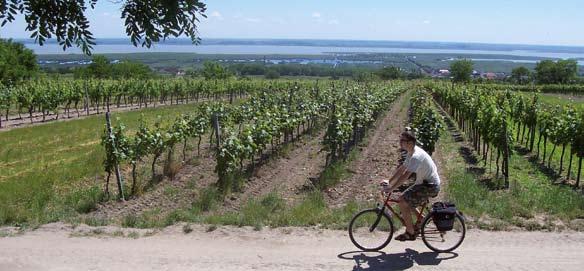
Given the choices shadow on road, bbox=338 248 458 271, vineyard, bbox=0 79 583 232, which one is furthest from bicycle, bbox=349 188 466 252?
vineyard, bbox=0 79 583 232

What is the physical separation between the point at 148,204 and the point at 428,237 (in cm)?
625

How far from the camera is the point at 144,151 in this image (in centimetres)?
1226

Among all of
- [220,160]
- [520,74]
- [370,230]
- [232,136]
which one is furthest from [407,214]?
[520,74]

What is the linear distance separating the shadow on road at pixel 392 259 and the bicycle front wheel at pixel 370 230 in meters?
0.18

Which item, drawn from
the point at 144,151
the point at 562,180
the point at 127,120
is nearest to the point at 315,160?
the point at 144,151

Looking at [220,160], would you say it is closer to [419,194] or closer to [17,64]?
[419,194]

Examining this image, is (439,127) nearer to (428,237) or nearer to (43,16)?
(428,237)

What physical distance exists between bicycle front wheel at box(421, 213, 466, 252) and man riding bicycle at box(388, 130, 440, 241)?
172 millimetres

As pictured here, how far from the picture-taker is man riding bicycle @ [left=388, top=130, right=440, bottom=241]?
6.55 meters

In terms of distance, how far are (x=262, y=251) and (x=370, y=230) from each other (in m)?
1.55

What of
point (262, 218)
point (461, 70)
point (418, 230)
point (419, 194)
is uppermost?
point (419, 194)

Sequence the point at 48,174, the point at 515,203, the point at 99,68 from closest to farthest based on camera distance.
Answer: the point at 515,203, the point at 48,174, the point at 99,68

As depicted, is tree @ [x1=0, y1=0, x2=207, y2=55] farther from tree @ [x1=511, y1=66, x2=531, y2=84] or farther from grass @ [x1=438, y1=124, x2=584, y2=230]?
tree @ [x1=511, y1=66, x2=531, y2=84]

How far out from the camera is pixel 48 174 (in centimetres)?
1297
